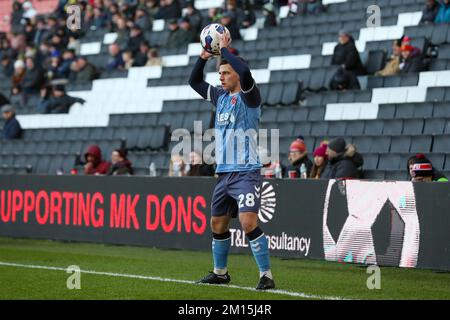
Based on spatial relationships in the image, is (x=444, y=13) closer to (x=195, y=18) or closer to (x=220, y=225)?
(x=195, y=18)

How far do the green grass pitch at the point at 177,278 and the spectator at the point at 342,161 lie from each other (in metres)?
1.27

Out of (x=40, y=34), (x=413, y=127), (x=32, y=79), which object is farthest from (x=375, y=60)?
(x=40, y=34)

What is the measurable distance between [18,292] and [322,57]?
38.3 ft

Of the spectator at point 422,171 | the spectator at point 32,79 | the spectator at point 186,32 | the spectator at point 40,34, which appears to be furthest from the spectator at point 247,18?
the spectator at point 422,171

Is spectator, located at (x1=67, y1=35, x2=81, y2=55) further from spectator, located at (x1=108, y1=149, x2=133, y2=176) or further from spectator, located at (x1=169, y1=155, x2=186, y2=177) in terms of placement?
spectator, located at (x1=169, y1=155, x2=186, y2=177)

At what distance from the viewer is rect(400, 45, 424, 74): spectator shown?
1772 centimetres

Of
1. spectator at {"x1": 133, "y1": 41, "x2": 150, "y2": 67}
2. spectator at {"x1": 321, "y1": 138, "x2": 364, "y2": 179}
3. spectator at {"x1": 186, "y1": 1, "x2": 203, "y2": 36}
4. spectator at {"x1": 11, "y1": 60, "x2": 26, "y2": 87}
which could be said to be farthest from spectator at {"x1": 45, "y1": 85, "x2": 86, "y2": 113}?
spectator at {"x1": 321, "y1": 138, "x2": 364, "y2": 179}

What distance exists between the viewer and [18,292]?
934cm

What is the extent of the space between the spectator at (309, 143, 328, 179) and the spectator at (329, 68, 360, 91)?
148 inches

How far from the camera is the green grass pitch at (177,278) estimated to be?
9164 millimetres

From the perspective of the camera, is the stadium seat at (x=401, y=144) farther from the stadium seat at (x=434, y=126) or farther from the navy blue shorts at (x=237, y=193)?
the navy blue shorts at (x=237, y=193)

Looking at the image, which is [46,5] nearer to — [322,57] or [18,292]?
[322,57]

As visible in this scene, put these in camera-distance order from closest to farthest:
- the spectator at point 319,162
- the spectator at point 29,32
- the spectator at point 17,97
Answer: the spectator at point 319,162
the spectator at point 17,97
the spectator at point 29,32

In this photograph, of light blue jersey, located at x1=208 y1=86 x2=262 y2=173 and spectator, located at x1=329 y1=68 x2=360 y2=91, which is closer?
light blue jersey, located at x1=208 y1=86 x2=262 y2=173
